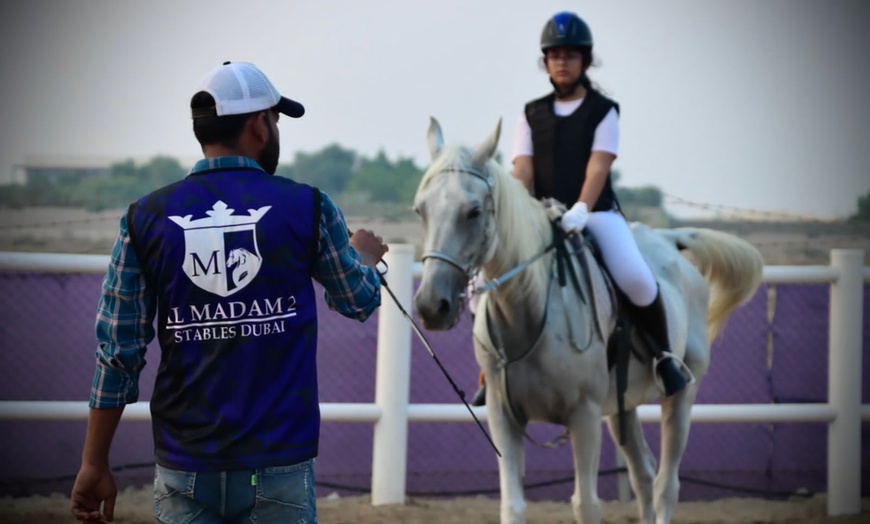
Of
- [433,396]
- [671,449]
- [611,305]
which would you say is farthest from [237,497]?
[433,396]

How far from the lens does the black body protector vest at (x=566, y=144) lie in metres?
5.08

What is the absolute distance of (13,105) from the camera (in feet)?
40.3

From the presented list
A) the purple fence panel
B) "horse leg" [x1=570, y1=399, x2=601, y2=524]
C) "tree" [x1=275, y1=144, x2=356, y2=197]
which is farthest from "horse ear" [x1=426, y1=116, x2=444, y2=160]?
"tree" [x1=275, y1=144, x2=356, y2=197]

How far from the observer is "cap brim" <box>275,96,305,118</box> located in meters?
2.65

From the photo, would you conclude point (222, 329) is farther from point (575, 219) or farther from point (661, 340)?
point (661, 340)

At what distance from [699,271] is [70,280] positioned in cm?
370

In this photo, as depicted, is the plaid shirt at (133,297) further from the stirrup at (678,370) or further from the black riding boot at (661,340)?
the stirrup at (678,370)

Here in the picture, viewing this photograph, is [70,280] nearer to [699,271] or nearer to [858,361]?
[699,271]

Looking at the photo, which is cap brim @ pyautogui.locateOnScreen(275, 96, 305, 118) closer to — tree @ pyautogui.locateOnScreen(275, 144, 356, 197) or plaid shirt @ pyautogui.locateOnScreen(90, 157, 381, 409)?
plaid shirt @ pyautogui.locateOnScreen(90, 157, 381, 409)

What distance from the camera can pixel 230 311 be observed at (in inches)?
96.3

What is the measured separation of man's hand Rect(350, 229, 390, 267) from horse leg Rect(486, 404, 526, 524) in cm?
189

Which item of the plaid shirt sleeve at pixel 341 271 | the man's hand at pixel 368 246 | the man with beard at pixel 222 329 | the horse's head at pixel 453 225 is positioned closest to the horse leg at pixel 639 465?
the horse's head at pixel 453 225

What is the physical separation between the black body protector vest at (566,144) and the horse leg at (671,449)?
1.12 m

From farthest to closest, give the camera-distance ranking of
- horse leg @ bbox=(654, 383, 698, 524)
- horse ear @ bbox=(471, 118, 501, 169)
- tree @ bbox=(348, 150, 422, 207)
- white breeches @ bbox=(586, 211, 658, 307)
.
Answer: tree @ bbox=(348, 150, 422, 207)
horse leg @ bbox=(654, 383, 698, 524)
white breeches @ bbox=(586, 211, 658, 307)
horse ear @ bbox=(471, 118, 501, 169)
